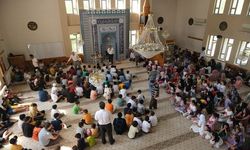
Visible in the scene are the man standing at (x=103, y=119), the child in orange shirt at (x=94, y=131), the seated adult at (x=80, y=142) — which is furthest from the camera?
the child in orange shirt at (x=94, y=131)

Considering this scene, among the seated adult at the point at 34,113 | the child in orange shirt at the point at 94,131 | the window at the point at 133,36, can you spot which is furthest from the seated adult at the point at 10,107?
the window at the point at 133,36

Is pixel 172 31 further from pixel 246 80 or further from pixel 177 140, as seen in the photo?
pixel 177 140

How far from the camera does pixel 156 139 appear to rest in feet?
19.3

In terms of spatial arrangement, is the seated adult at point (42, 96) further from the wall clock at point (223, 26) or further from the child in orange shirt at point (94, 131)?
the wall clock at point (223, 26)

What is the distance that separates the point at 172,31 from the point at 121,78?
7.88 metres

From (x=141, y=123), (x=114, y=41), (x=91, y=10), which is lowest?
(x=141, y=123)

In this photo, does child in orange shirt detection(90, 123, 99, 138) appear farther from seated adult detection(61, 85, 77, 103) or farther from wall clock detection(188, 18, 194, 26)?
wall clock detection(188, 18, 194, 26)

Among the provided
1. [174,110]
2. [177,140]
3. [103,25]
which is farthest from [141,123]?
[103,25]

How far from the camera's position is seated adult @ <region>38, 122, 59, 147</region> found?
543cm

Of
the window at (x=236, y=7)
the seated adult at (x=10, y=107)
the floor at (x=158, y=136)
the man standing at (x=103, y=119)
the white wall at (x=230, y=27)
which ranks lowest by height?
the floor at (x=158, y=136)

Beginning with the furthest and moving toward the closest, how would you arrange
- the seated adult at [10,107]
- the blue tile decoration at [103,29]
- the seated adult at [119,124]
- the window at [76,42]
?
the window at [76,42], the blue tile decoration at [103,29], the seated adult at [10,107], the seated adult at [119,124]

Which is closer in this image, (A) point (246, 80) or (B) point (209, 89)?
(B) point (209, 89)

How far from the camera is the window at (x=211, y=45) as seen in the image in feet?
39.6

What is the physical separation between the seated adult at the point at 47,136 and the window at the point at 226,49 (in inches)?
398
